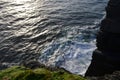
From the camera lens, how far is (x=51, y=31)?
33.2m

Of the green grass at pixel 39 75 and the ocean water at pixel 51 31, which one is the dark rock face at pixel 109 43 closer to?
the ocean water at pixel 51 31

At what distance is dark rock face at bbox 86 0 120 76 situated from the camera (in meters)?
19.2

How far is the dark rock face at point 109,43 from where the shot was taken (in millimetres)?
19234

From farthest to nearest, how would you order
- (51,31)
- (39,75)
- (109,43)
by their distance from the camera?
(51,31), (109,43), (39,75)

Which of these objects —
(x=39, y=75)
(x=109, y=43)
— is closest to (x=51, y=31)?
(x=109, y=43)

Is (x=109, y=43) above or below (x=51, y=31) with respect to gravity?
above

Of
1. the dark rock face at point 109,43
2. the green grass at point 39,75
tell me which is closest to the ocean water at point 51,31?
the dark rock face at point 109,43

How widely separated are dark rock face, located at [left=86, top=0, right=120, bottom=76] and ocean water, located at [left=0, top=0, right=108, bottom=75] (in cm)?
400

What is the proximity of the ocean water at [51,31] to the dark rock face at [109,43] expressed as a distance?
4.00 m

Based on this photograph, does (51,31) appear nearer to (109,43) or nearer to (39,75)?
(109,43)

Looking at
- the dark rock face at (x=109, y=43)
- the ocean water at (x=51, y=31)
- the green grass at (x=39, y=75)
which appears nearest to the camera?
the green grass at (x=39, y=75)

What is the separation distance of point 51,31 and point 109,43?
46.5 feet

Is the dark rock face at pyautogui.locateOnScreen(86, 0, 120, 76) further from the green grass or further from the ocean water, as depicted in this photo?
the green grass

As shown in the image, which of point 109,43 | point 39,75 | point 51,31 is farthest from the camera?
point 51,31
